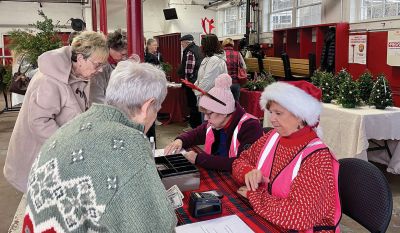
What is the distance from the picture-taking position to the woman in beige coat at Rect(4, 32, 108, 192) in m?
2.02

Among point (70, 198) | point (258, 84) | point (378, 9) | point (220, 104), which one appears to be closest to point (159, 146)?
point (258, 84)

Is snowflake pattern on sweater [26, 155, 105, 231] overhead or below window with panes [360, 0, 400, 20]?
below

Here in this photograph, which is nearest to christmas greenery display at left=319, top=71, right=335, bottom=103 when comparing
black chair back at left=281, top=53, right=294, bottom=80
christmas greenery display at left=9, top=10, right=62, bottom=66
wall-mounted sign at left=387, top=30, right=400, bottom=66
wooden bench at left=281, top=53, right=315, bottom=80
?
wall-mounted sign at left=387, top=30, right=400, bottom=66

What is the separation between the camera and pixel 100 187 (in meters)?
0.83

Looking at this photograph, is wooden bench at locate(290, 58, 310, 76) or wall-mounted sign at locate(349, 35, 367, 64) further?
wooden bench at locate(290, 58, 310, 76)

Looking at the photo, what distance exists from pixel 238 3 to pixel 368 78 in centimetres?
857

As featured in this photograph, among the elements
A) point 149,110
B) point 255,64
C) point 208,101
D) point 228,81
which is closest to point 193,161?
point 208,101

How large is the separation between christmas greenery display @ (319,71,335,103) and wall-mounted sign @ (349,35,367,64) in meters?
2.32

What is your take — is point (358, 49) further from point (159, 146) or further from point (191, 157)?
point (191, 157)

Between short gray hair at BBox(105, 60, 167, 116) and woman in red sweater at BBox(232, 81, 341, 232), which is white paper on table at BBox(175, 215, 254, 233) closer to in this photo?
woman in red sweater at BBox(232, 81, 341, 232)

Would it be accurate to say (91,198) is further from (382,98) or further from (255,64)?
(255,64)

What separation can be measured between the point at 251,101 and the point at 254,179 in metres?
4.42

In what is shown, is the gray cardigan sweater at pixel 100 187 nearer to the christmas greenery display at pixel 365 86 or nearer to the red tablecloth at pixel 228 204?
the red tablecloth at pixel 228 204

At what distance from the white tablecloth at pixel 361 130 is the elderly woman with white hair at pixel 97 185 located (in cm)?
297
